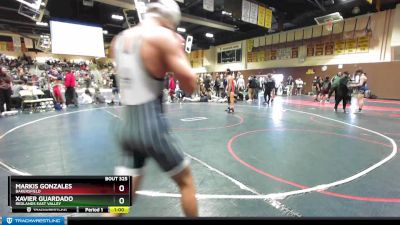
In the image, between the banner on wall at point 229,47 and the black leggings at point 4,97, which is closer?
the black leggings at point 4,97

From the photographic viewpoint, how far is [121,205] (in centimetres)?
152

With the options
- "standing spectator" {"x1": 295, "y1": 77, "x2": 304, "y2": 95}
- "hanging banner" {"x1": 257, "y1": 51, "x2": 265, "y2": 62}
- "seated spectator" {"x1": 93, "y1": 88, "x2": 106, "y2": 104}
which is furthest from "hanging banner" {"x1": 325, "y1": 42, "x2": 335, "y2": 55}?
"seated spectator" {"x1": 93, "y1": 88, "x2": 106, "y2": 104}

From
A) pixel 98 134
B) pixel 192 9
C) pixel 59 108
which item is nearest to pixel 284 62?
pixel 192 9

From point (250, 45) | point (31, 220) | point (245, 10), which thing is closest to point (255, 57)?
point (250, 45)

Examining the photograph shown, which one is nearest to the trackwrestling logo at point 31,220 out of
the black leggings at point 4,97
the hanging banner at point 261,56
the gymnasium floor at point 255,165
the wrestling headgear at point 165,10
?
the gymnasium floor at point 255,165

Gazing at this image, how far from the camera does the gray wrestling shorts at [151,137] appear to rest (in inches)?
56.9

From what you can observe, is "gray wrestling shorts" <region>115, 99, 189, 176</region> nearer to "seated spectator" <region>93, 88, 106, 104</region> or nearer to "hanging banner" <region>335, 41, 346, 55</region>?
"seated spectator" <region>93, 88, 106, 104</region>

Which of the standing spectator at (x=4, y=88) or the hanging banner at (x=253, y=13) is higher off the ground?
the hanging banner at (x=253, y=13)

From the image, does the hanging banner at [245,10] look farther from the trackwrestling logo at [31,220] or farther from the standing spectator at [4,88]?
the trackwrestling logo at [31,220]

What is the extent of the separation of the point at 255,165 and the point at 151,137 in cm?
220

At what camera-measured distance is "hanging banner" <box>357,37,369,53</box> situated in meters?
15.8

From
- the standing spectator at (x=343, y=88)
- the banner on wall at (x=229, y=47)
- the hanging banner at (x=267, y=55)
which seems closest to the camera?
the standing spectator at (x=343, y=88)

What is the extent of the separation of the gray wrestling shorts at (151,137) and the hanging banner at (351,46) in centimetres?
1899

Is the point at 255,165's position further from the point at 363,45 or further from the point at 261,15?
the point at 363,45
